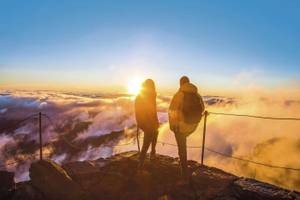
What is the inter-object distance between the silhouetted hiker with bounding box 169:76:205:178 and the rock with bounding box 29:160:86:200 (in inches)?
105

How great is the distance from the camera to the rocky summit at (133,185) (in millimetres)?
6789

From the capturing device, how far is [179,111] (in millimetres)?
6969

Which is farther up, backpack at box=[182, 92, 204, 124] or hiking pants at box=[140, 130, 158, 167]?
backpack at box=[182, 92, 204, 124]

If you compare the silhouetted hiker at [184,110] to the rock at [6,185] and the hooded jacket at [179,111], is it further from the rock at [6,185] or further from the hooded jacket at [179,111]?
the rock at [6,185]

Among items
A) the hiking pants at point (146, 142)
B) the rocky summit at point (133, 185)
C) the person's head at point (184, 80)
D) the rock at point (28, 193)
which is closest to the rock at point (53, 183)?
the rocky summit at point (133, 185)

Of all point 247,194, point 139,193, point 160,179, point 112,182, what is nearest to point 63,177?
point 112,182

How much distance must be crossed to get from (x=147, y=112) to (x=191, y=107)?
142 centimetres

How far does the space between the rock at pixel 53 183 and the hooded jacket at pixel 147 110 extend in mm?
2287

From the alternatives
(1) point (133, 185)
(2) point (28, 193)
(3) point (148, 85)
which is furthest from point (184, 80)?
(2) point (28, 193)

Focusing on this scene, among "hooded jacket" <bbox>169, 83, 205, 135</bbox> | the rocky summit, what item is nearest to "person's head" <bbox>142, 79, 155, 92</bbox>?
"hooded jacket" <bbox>169, 83, 205, 135</bbox>

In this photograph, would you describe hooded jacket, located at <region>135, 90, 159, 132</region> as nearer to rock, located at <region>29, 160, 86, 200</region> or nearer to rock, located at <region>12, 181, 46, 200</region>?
rock, located at <region>29, 160, 86, 200</region>

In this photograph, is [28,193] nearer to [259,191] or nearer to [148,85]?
[148,85]

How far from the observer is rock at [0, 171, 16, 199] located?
7.50 m

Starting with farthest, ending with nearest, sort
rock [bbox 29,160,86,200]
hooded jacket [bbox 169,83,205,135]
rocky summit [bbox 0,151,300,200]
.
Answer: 1. rock [bbox 29,160,86,200]
2. hooded jacket [bbox 169,83,205,135]
3. rocky summit [bbox 0,151,300,200]
